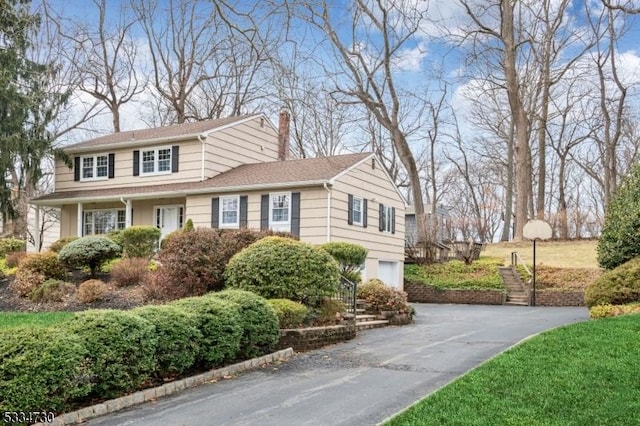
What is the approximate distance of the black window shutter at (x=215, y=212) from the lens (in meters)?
21.3

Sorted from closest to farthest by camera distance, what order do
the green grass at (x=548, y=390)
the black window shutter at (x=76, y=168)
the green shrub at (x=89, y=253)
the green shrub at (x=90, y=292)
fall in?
the green grass at (x=548, y=390)
the green shrub at (x=90, y=292)
the green shrub at (x=89, y=253)
the black window shutter at (x=76, y=168)

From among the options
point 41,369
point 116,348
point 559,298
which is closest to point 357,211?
point 559,298

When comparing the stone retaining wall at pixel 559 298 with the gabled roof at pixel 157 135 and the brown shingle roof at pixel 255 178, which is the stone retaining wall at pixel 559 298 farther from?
the gabled roof at pixel 157 135

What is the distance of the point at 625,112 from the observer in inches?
1410

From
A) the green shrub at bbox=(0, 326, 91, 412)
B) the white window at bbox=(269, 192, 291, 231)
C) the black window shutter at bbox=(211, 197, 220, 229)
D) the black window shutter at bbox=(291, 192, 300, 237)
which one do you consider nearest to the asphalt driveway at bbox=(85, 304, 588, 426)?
the green shrub at bbox=(0, 326, 91, 412)

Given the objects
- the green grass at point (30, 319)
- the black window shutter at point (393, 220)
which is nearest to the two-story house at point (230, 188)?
the black window shutter at point (393, 220)

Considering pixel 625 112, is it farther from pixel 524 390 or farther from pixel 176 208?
pixel 524 390

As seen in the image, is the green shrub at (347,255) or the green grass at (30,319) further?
the green shrub at (347,255)

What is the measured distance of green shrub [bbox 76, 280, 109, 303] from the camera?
1364cm

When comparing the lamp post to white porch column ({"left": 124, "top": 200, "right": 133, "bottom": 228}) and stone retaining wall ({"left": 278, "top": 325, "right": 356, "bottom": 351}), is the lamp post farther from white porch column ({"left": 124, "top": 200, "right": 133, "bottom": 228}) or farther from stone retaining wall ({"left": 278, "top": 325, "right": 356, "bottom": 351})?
white porch column ({"left": 124, "top": 200, "right": 133, "bottom": 228})

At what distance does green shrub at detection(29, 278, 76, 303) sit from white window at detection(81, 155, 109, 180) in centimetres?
1051

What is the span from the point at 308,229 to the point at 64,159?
11532 mm

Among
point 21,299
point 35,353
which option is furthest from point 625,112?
point 35,353

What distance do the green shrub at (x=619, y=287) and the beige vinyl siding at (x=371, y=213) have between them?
8.53m
